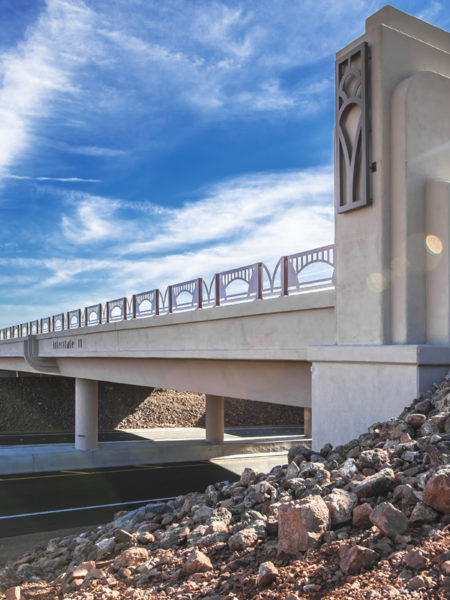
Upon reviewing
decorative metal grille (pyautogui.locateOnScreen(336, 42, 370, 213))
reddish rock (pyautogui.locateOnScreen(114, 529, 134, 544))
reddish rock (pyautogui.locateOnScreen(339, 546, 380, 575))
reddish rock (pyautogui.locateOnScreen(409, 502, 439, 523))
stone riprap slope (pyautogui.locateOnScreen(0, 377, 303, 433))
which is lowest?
stone riprap slope (pyautogui.locateOnScreen(0, 377, 303, 433))

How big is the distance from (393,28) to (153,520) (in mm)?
8900

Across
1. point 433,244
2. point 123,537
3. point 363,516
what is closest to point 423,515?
point 363,516

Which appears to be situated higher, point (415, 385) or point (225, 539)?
point (415, 385)

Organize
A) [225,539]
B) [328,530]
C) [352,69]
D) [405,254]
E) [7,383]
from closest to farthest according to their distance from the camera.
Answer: [328,530] < [225,539] < [405,254] < [352,69] < [7,383]

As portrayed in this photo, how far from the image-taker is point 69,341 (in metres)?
28.6

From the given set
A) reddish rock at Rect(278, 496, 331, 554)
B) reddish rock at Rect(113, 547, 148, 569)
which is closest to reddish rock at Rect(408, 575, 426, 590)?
reddish rock at Rect(278, 496, 331, 554)

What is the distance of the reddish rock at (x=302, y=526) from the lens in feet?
16.1

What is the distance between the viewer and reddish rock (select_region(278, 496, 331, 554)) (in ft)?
16.1

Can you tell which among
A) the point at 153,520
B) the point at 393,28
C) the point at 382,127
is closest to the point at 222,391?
the point at 153,520

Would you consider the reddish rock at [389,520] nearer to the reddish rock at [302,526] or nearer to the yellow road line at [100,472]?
the reddish rock at [302,526]

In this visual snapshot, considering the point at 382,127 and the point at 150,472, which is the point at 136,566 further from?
the point at 150,472

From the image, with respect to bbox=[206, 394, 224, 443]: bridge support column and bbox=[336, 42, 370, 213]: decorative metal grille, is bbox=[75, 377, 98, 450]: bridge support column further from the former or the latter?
bbox=[336, 42, 370, 213]: decorative metal grille

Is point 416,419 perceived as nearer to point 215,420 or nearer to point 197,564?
point 197,564

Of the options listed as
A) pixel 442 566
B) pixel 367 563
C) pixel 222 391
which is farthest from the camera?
pixel 222 391
